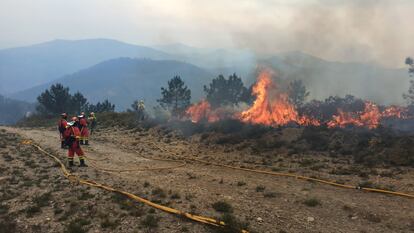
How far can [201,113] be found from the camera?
41.4m

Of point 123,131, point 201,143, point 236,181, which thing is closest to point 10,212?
point 236,181

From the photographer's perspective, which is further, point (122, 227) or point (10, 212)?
point (10, 212)

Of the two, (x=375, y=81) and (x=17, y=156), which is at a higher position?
(x=375, y=81)

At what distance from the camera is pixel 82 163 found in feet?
57.5

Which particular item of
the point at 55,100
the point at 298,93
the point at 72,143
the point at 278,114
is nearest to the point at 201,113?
the point at 278,114

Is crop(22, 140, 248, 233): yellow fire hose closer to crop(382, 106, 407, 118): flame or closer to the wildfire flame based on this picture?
the wildfire flame

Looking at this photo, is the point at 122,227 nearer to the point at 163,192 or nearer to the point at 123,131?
the point at 163,192

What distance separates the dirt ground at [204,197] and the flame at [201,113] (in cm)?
1921

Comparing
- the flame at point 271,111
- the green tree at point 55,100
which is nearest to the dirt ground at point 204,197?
the flame at point 271,111

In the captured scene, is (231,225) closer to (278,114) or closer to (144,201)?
(144,201)

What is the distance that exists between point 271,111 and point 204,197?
22.8 metres

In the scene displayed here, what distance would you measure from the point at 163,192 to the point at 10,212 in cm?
466

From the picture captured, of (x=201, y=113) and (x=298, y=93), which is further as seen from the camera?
(x=298, y=93)

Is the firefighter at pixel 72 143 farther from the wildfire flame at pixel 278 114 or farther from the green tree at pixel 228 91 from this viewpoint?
the green tree at pixel 228 91
